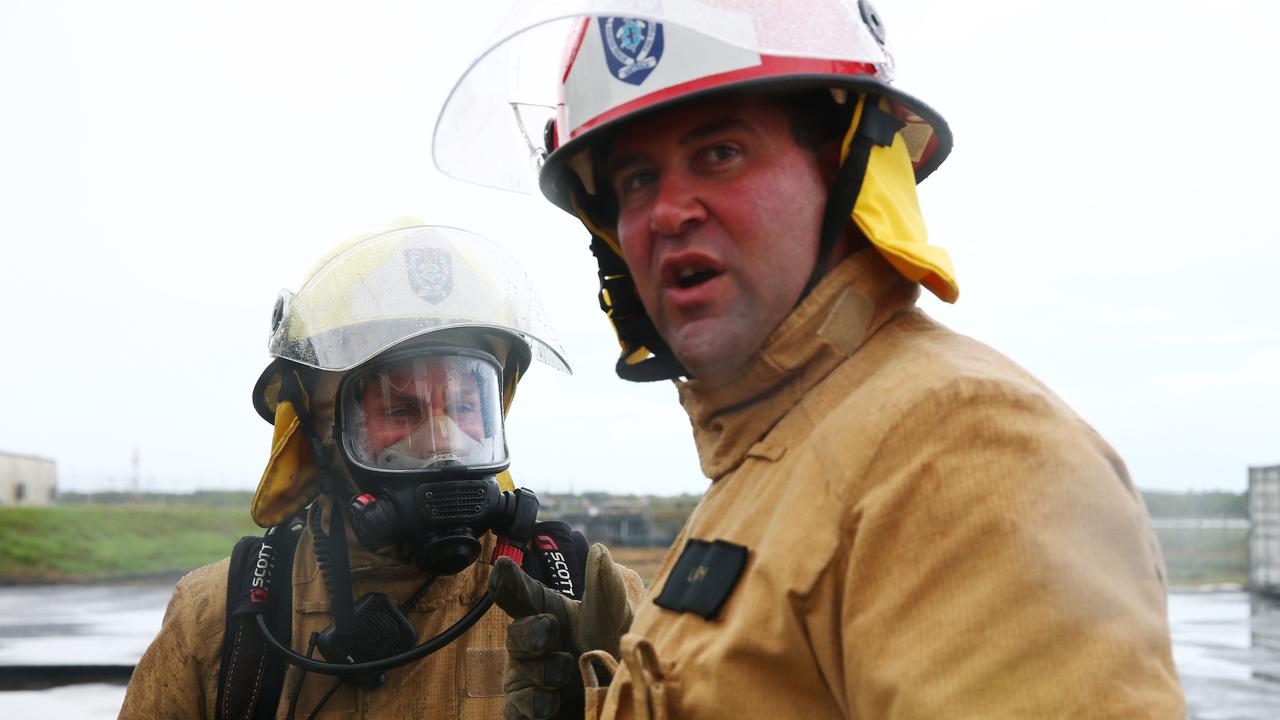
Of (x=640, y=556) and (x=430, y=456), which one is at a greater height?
(x=430, y=456)

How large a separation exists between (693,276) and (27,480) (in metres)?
49.1

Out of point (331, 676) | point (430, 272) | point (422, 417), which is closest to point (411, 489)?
point (422, 417)

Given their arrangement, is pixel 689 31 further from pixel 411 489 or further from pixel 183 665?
pixel 183 665

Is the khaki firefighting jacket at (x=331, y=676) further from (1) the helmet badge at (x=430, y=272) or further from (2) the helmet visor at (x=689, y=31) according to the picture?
(2) the helmet visor at (x=689, y=31)

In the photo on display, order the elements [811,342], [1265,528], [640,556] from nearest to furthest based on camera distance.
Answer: [811,342] → [1265,528] → [640,556]

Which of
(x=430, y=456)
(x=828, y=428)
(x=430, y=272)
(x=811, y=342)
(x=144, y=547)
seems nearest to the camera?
(x=828, y=428)

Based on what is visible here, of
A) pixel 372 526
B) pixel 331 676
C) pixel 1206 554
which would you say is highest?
pixel 372 526

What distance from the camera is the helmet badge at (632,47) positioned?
1.82 meters

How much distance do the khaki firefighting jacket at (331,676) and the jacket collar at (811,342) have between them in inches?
68.5

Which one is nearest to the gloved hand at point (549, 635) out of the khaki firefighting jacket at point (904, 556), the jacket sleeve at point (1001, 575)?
the khaki firefighting jacket at point (904, 556)

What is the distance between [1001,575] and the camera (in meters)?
1.24

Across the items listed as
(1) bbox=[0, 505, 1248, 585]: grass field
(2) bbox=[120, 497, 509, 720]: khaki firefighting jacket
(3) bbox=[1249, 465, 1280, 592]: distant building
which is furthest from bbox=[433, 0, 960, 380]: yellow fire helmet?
(1) bbox=[0, 505, 1248, 585]: grass field

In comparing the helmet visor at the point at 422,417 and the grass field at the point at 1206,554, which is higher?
the helmet visor at the point at 422,417

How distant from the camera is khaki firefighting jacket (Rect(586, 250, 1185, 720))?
1211 mm
